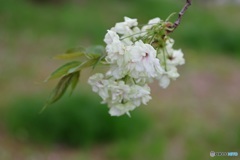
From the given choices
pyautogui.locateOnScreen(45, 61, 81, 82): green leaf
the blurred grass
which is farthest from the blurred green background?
pyautogui.locateOnScreen(45, 61, 81, 82): green leaf

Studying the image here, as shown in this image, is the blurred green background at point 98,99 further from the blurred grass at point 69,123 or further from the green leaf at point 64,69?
the green leaf at point 64,69

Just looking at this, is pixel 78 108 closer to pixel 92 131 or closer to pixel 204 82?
pixel 92 131

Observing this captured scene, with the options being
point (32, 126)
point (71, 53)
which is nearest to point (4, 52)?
point (32, 126)

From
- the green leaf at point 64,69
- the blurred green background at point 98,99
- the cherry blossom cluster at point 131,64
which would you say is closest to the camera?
the cherry blossom cluster at point 131,64

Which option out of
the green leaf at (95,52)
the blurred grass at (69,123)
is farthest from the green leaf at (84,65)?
the blurred grass at (69,123)

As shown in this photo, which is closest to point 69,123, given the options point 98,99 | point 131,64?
point 98,99

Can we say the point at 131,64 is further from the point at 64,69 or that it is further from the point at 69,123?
the point at 69,123
